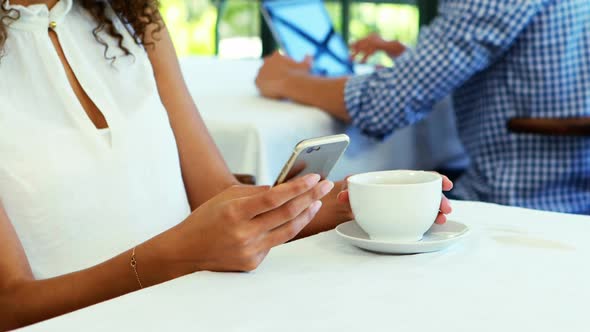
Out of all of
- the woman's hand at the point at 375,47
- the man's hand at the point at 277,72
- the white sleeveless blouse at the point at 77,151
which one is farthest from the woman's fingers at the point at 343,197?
the woman's hand at the point at 375,47

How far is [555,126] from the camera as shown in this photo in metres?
2.14

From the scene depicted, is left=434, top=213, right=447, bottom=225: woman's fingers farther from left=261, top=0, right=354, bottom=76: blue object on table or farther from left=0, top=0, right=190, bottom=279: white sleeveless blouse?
left=261, top=0, right=354, bottom=76: blue object on table

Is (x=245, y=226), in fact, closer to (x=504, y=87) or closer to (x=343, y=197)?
(x=343, y=197)

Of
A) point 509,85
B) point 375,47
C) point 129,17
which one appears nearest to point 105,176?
point 129,17

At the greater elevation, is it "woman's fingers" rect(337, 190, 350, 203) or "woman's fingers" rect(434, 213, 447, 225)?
"woman's fingers" rect(337, 190, 350, 203)

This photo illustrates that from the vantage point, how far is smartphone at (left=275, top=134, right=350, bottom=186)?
1.00 metres

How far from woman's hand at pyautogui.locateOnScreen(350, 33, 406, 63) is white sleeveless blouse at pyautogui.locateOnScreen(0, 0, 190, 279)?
1413 mm

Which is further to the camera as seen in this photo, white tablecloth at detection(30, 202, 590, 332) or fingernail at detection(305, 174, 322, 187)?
fingernail at detection(305, 174, 322, 187)

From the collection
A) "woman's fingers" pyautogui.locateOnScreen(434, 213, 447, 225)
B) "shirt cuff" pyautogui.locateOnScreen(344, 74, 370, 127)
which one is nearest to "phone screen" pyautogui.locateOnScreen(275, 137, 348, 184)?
"woman's fingers" pyautogui.locateOnScreen(434, 213, 447, 225)

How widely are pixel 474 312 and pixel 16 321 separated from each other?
0.52 metres

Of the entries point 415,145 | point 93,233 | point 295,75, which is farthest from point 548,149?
point 93,233

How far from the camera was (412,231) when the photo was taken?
3.36 feet

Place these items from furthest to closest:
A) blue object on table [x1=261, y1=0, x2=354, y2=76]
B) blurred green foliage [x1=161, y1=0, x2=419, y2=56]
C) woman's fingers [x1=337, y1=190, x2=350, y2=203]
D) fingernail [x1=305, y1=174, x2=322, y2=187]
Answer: blurred green foliage [x1=161, y1=0, x2=419, y2=56] < blue object on table [x1=261, y1=0, x2=354, y2=76] < woman's fingers [x1=337, y1=190, x2=350, y2=203] < fingernail [x1=305, y1=174, x2=322, y2=187]

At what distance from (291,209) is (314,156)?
120mm
